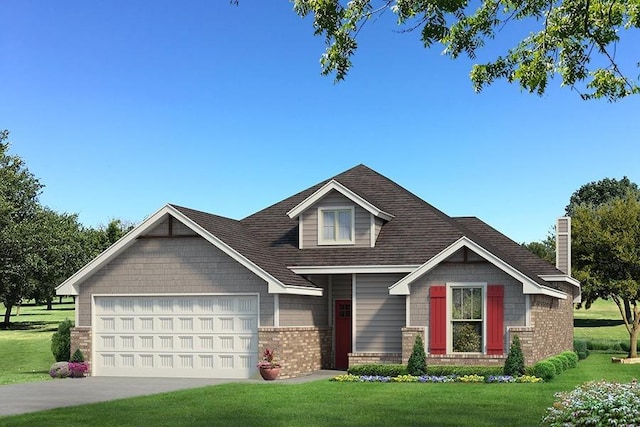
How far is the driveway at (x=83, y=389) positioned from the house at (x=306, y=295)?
113cm

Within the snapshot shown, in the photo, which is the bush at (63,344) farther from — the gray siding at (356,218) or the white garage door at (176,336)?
the gray siding at (356,218)

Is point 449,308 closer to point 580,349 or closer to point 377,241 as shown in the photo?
point 377,241

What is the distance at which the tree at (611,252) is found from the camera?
42469mm

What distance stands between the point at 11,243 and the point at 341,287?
32834mm

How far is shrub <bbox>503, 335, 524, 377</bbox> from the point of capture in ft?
85.2

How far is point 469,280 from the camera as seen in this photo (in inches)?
1070

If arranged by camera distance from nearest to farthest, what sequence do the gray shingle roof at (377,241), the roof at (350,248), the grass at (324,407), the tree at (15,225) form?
the grass at (324,407) → the roof at (350,248) → the gray shingle roof at (377,241) → the tree at (15,225)

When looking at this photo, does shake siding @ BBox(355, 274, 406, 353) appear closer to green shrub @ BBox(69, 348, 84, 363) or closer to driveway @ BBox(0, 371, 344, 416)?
driveway @ BBox(0, 371, 344, 416)

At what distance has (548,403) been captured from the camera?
19531 mm

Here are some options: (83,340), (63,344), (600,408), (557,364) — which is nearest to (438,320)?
(557,364)

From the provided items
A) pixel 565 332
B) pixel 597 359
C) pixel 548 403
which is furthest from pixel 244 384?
pixel 597 359

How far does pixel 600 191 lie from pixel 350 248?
217ft

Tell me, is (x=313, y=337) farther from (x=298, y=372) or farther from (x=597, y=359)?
(x=597, y=359)

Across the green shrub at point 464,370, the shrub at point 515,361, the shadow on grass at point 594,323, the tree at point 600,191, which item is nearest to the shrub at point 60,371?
the green shrub at point 464,370
